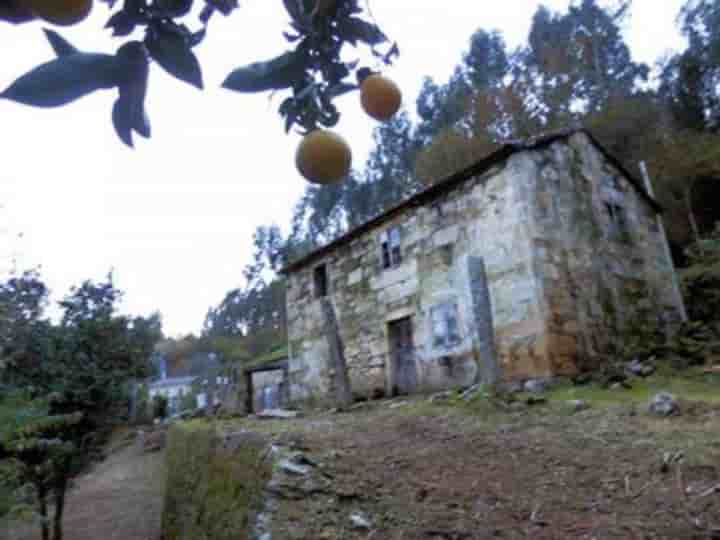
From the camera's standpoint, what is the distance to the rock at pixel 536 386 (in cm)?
628

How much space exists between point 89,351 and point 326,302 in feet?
11.5

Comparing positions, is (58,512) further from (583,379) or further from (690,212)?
(690,212)

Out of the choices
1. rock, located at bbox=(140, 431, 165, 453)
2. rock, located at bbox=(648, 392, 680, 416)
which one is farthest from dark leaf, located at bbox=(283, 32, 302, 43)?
rock, located at bbox=(140, 431, 165, 453)

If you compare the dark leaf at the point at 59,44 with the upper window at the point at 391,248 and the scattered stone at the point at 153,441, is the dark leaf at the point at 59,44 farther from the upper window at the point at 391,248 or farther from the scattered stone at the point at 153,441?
the scattered stone at the point at 153,441

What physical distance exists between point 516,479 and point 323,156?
9.08 ft

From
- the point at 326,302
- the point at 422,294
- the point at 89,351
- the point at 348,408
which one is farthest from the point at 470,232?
the point at 89,351

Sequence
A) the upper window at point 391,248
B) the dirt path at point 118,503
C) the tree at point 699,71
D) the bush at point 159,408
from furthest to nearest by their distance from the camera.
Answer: the bush at point 159,408 < the tree at point 699,71 < the upper window at point 391,248 < the dirt path at point 118,503

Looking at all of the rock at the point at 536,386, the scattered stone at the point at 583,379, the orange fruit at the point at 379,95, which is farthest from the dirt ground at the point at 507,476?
the orange fruit at the point at 379,95

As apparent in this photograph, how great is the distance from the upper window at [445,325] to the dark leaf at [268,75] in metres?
7.15

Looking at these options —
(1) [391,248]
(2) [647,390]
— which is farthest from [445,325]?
(2) [647,390]

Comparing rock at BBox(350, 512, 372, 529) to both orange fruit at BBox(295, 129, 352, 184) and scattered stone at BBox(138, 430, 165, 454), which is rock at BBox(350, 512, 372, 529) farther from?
scattered stone at BBox(138, 430, 165, 454)

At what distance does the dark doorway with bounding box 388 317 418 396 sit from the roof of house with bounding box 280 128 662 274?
1974 mm

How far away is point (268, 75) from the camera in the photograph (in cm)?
111

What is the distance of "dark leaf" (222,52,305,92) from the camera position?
1.04 metres
